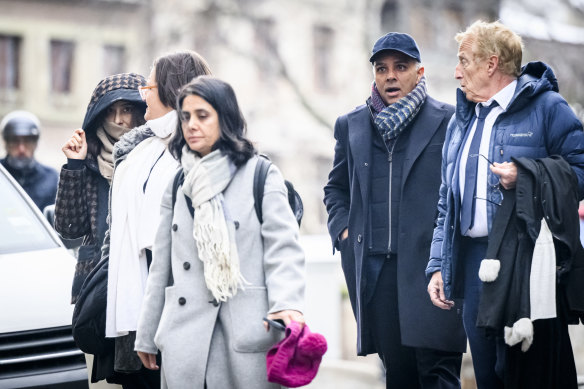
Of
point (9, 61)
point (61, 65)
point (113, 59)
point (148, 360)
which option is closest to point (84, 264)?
point (148, 360)

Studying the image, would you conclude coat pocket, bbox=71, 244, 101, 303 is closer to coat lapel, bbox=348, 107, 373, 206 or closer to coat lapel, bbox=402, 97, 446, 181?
coat lapel, bbox=348, 107, 373, 206

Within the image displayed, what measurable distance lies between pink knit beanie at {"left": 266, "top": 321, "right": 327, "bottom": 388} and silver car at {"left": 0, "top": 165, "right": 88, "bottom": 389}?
212cm

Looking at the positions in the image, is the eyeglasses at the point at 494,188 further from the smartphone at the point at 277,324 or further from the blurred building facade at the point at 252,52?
the blurred building facade at the point at 252,52

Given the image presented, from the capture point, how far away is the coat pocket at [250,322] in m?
4.64

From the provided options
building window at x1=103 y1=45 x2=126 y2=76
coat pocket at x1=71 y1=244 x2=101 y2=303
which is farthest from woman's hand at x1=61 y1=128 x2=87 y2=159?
building window at x1=103 y1=45 x2=126 y2=76

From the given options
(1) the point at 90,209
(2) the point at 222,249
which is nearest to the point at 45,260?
→ (1) the point at 90,209

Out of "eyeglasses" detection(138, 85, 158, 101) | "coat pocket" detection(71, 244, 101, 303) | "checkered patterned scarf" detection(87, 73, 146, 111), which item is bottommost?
"coat pocket" detection(71, 244, 101, 303)

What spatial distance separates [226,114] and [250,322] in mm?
924

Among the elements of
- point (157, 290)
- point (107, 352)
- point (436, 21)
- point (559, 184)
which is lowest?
point (107, 352)

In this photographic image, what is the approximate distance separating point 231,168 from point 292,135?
33.9 m

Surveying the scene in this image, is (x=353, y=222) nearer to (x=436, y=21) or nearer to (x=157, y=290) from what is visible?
(x=157, y=290)

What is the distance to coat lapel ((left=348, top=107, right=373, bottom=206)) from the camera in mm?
5949

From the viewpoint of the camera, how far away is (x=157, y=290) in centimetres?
486

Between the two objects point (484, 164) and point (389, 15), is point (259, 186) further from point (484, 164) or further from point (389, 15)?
point (389, 15)
